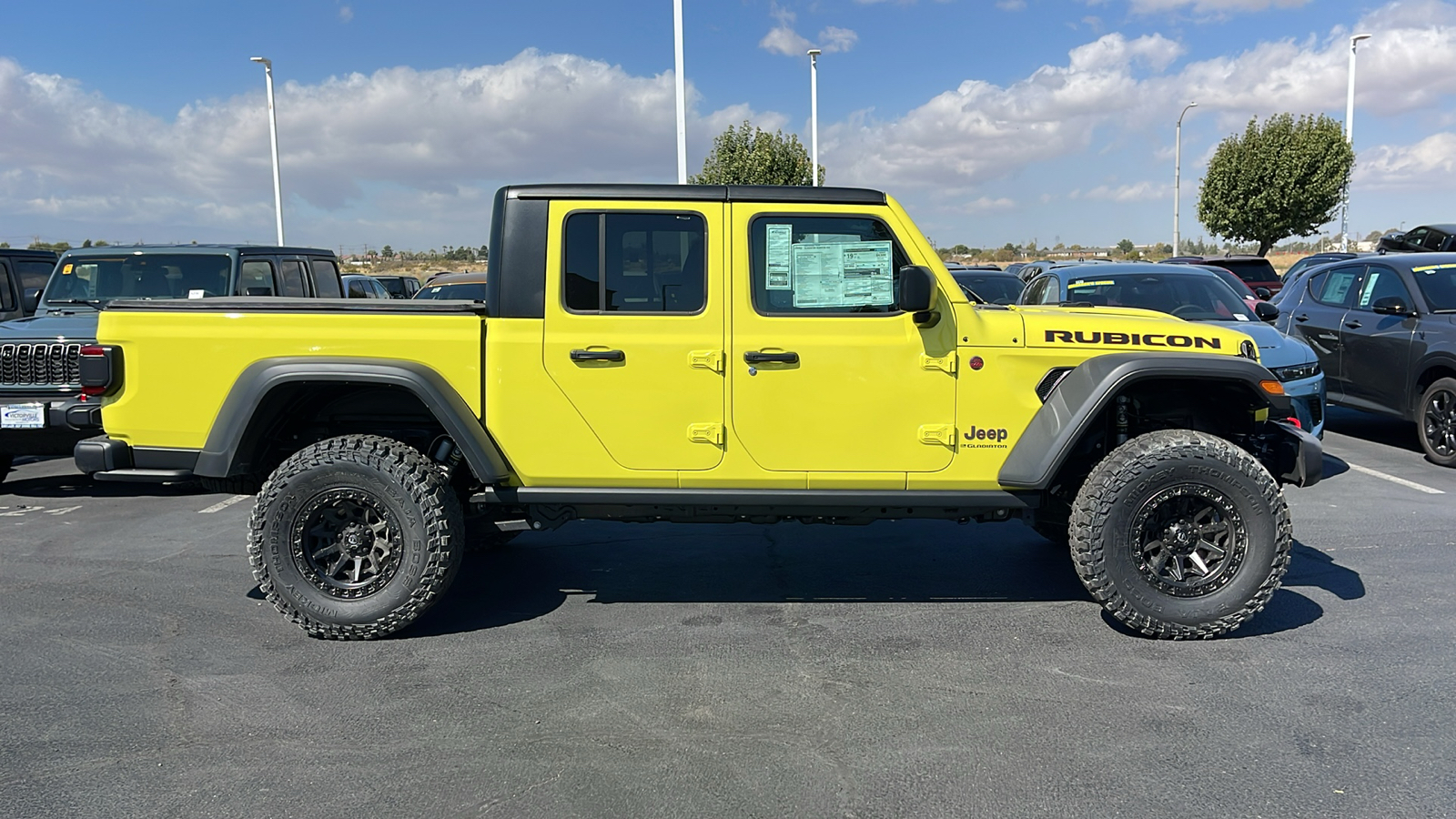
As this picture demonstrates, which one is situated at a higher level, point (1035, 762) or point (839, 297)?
point (839, 297)

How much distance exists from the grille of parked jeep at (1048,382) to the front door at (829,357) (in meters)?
0.40

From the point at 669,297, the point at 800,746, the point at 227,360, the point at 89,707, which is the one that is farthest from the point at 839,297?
the point at 89,707

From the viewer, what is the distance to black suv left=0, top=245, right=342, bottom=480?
6.71m

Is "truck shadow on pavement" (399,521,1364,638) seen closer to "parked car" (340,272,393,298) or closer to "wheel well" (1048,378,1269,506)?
"wheel well" (1048,378,1269,506)

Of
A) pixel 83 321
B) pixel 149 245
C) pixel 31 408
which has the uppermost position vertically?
pixel 149 245

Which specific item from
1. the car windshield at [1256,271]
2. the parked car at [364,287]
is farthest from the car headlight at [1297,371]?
the parked car at [364,287]

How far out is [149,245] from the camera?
8.55 meters

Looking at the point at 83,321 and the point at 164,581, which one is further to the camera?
the point at 83,321

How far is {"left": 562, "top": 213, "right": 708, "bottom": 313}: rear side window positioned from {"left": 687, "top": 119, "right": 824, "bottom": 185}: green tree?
25.7m

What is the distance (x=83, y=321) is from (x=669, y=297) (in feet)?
17.7

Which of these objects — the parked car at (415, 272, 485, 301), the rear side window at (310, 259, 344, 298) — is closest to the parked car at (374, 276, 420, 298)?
the parked car at (415, 272, 485, 301)

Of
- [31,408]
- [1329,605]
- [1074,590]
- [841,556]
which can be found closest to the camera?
[1329,605]

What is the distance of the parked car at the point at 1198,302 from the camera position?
7328 millimetres

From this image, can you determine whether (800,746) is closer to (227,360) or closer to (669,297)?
(669,297)
